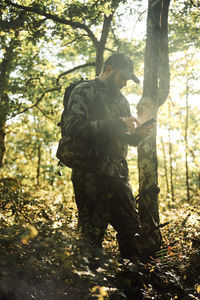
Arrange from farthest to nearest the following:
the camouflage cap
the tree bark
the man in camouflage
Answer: the tree bark < the camouflage cap < the man in camouflage

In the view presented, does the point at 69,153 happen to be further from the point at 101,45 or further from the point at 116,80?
the point at 101,45

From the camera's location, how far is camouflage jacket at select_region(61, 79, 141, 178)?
2967 millimetres

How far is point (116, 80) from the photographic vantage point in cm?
353

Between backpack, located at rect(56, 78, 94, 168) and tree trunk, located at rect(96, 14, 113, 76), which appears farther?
tree trunk, located at rect(96, 14, 113, 76)

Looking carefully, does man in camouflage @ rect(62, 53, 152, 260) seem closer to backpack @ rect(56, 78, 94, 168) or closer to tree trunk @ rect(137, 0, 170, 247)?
backpack @ rect(56, 78, 94, 168)

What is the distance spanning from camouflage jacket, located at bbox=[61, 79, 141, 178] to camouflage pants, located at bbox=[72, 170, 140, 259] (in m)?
0.15

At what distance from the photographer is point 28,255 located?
2.10 metres

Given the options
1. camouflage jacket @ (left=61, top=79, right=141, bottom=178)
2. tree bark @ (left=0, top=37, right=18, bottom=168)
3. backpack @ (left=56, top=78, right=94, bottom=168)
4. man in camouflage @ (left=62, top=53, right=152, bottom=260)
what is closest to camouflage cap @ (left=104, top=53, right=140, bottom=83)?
man in camouflage @ (left=62, top=53, right=152, bottom=260)

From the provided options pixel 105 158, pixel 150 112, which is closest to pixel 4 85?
pixel 150 112

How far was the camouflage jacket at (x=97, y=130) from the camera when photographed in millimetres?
2967

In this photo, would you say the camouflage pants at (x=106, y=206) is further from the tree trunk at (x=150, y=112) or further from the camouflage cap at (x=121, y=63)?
the camouflage cap at (x=121, y=63)

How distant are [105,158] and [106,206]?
0.66 meters

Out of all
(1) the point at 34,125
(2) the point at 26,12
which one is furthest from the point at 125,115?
(1) the point at 34,125

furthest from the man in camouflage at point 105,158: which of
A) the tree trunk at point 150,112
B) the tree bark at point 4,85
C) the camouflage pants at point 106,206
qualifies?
the tree bark at point 4,85
